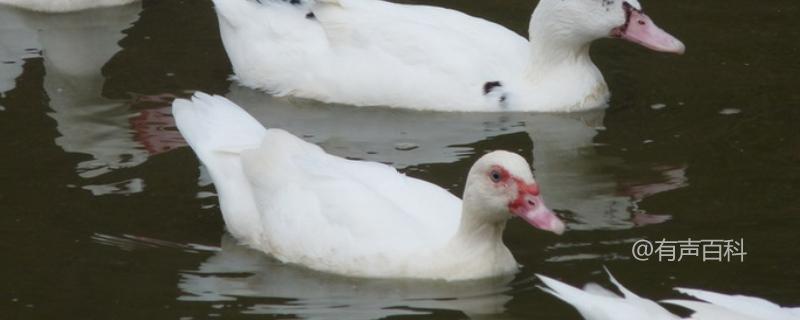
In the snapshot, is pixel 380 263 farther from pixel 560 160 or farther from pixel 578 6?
pixel 578 6

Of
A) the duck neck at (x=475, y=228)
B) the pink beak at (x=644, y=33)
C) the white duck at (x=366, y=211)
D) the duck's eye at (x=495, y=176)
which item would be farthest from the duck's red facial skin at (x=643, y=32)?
the duck's eye at (x=495, y=176)

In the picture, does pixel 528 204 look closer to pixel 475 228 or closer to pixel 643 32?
pixel 475 228

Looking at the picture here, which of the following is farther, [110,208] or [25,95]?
[25,95]

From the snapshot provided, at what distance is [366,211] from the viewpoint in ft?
27.2

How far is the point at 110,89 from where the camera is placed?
1112 centimetres

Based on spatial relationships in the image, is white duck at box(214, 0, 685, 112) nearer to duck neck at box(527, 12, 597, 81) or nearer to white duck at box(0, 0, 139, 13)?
duck neck at box(527, 12, 597, 81)

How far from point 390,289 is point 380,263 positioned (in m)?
0.13

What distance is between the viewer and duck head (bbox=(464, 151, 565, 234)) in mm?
7957

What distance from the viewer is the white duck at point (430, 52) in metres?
10.9

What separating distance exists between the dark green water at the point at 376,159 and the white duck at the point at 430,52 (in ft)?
0.47

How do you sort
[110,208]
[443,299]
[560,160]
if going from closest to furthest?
[443,299] → [110,208] → [560,160]

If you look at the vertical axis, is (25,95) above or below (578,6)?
below

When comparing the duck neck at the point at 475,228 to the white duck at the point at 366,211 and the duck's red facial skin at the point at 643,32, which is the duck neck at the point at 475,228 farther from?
the duck's red facial skin at the point at 643,32

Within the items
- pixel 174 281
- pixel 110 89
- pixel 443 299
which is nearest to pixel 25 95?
pixel 110 89
